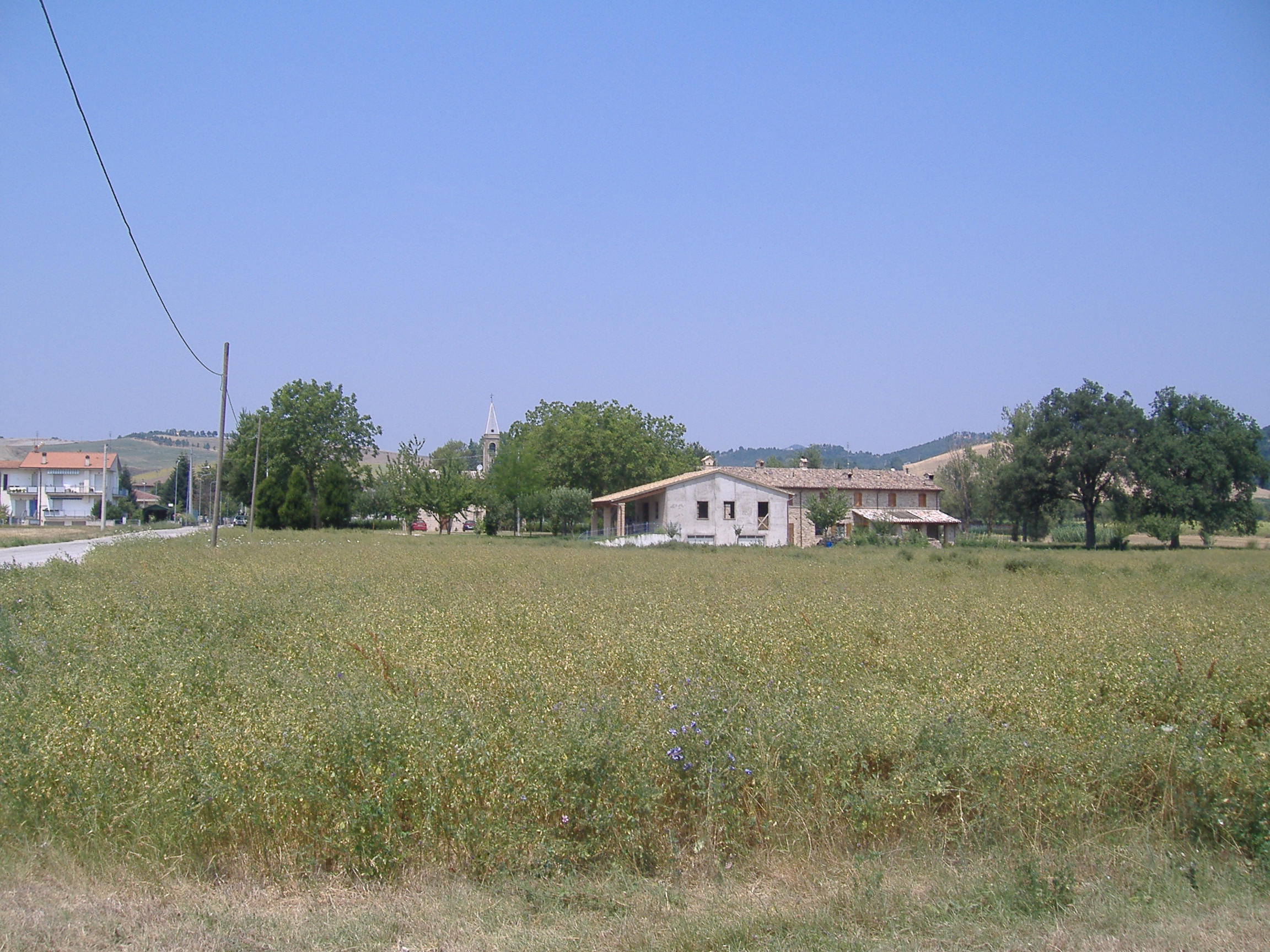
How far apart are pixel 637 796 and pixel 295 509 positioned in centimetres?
6610

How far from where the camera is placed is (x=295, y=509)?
66.3 m

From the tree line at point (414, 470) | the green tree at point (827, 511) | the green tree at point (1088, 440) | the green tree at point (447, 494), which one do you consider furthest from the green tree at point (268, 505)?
the green tree at point (1088, 440)

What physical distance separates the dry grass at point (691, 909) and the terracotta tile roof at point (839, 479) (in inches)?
2298

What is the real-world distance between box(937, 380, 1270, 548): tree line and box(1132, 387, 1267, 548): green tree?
54 mm

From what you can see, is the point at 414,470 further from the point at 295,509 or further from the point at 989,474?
the point at 989,474

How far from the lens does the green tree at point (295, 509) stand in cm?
6600

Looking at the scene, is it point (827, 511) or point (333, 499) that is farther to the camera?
point (333, 499)

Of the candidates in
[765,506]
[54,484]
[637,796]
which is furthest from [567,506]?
[54,484]

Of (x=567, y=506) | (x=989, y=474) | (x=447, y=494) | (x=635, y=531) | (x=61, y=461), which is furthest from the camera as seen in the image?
(x=61, y=461)

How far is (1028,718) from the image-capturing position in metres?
6.06

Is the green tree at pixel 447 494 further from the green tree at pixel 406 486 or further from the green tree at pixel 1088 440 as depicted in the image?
the green tree at pixel 1088 440

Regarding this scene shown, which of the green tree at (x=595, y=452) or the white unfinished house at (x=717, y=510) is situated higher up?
the green tree at (x=595, y=452)

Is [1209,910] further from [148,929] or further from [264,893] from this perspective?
[148,929]

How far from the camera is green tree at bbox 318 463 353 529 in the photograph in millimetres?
69750
